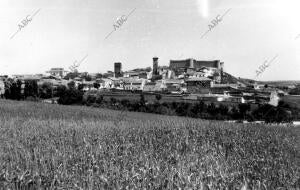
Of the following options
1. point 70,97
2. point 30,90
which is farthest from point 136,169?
point 30,90

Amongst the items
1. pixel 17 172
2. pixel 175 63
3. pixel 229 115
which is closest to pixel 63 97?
pixel 229 115

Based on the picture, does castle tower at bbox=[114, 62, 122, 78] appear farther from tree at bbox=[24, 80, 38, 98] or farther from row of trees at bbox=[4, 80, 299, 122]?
row of trees at bbox=[4, 80, 299, 122]

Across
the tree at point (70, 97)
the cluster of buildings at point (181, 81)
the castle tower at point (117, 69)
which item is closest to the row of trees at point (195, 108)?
the tree at point (70, 97)

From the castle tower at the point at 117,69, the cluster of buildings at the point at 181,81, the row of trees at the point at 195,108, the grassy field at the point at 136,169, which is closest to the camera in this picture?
the grassy field at the point at 136,169

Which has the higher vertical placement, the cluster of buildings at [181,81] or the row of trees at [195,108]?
the cluster of buildings at [181,81]

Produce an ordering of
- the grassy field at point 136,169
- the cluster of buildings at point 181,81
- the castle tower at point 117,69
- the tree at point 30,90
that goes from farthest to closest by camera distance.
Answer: the castle tower at point 117,69
the cluster of buildings at point 181,81
the tree at point 30,90
the grassy field at point 136,169

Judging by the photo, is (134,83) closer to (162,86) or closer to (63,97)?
(162,86)

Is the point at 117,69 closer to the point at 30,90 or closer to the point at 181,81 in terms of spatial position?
the point at 181,81

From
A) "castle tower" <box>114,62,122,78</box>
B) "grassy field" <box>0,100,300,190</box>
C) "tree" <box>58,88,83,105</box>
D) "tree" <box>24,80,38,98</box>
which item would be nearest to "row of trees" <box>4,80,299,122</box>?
"tree" <box>58,88,83,105</box>

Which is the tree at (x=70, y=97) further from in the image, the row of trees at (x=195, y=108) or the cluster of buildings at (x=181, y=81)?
the cluster of buildings at (x=181, y=81)
